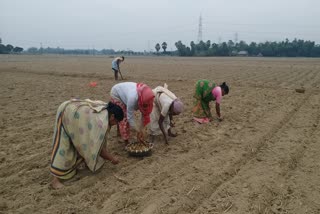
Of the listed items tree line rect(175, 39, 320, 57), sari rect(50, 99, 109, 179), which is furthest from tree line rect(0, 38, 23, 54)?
sari rect(50, 99, 109, 179)

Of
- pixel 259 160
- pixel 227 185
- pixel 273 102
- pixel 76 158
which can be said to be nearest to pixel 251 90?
pixel 273 102

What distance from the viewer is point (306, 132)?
5.61 m

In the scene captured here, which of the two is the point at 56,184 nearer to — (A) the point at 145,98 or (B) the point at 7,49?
(A) the point at 145,98

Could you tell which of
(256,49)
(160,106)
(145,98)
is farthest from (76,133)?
(256,49)

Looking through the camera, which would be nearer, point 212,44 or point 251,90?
point 251,90

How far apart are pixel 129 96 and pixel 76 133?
101cm

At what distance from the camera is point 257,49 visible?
6512cm

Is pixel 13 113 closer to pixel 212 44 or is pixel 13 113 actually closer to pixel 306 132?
pixel 306 132

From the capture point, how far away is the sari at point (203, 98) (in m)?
6.17

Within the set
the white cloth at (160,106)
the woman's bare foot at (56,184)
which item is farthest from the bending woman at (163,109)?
the woman's bare foot at (56,184)

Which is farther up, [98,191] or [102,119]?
[102,119]

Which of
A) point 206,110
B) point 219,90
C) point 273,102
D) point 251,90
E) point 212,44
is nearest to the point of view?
point 219,90

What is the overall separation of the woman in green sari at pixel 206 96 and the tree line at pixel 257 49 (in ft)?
196

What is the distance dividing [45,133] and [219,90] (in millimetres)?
3698
